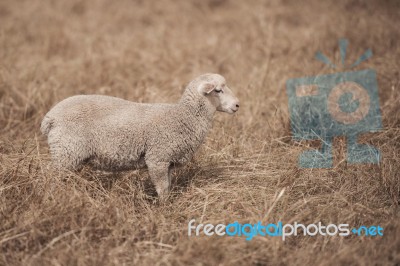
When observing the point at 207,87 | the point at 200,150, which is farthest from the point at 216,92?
the point at 200,150

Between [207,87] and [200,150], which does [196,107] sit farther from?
[200,150]

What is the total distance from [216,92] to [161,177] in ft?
2.49

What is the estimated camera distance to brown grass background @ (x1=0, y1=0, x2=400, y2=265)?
275 centimetres

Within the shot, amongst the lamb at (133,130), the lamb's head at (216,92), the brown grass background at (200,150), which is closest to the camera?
the brown grass background at (200,150)

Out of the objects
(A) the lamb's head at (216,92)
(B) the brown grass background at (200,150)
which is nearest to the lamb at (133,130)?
(A) the lamb's head at (216,92)

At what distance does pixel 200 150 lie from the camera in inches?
156

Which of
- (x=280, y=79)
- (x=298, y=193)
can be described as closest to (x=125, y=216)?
(x=298, y=193)

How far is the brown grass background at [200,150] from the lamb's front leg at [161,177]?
14 cm

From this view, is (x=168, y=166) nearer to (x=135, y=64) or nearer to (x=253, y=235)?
(x=253, y=235)

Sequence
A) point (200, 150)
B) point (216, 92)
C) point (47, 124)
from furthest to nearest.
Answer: point (200, 150) < point (216, 92) < point (47, 124)

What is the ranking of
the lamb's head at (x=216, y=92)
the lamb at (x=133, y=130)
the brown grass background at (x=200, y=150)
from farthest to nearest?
the lamb's head at (x=216, y=92) → the lamb at (x=133, y=130) → the brown grass background at (x=200, y=150)

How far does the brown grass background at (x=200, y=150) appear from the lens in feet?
9.02

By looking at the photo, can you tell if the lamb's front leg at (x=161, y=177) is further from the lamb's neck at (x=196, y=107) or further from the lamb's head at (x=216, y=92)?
the lamb's head at (x=216, y=92)

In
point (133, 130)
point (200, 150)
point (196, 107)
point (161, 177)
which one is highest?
point (196, 107)
